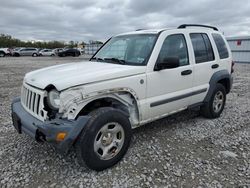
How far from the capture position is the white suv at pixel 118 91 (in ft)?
8.80

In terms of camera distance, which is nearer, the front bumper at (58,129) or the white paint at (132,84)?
the front bumper at (58,129)

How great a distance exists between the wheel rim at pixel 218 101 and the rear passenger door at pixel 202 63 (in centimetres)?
56

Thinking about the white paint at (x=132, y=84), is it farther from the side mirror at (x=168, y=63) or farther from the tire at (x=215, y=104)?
the tire at (x=215, y=104)

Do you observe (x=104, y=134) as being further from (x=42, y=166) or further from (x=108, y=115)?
(x=42, y=166)

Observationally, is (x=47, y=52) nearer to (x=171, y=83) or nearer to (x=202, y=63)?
(x=202, y=63)

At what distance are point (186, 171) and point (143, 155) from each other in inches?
26.9

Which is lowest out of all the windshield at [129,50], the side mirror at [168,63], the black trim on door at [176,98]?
the black trim on door at [176,98]

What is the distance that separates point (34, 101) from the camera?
118 inches

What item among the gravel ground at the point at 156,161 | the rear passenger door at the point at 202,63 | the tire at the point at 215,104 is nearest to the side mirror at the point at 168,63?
the rear passenger door at the point at 202,63

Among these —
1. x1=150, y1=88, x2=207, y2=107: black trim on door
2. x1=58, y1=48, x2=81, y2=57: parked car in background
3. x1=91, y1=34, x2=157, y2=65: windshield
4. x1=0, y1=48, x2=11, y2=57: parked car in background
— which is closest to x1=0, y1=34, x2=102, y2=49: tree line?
x1=0, y1=48, x2=11, y2=57: parked car in background

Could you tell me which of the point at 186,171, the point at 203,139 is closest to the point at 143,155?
the point at 186,171

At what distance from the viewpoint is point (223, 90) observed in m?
4.99

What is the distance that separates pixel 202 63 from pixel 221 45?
988mm

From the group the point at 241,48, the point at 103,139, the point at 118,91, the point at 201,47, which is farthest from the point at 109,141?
the point at 241,48
